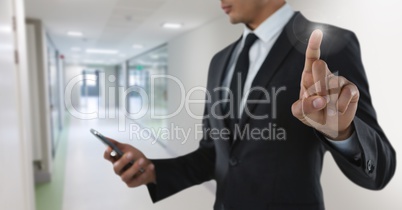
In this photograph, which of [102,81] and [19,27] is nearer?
[102,81]

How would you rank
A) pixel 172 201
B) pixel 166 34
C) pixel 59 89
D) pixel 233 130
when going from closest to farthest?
pixel 233 130 < pixel 172 201 < pixel 166 34 < pixel 59 89

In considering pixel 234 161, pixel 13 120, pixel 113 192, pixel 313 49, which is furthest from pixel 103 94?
pixel 313 49

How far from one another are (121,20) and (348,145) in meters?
1.25

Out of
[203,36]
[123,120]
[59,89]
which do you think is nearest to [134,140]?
[123,120]

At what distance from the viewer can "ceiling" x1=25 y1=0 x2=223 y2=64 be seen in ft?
4.03

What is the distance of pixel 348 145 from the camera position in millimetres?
475

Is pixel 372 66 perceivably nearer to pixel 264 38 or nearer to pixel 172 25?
pixel 264 38

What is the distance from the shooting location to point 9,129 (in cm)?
130

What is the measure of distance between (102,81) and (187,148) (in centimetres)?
46

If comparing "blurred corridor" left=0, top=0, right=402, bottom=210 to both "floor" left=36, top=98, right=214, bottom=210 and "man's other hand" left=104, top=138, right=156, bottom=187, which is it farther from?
"man's other hand" left=104, top=138, right=156, bottom=187

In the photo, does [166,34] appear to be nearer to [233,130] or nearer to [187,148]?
[187,148]

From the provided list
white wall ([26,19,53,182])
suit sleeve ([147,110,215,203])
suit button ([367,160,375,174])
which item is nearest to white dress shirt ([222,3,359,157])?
suit sleeve ([147,110,215,203])

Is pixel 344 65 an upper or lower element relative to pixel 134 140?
upper

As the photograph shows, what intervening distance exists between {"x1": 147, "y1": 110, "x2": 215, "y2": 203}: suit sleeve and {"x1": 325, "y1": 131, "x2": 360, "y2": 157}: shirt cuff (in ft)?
1.58
